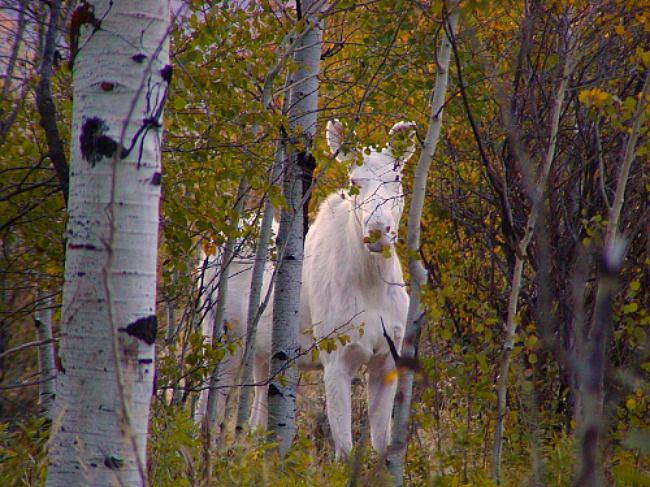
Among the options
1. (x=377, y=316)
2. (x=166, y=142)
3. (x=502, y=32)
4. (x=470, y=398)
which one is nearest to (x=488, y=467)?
(x=470, y=398)

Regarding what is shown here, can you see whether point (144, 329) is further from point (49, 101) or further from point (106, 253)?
point (49, 101)

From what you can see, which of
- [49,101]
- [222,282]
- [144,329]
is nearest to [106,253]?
[144,329]

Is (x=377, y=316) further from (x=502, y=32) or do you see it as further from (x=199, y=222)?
(x=199, y=222)

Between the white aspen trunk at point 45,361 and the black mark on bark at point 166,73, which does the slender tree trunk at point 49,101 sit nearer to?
the black mark on bark at point 166,73

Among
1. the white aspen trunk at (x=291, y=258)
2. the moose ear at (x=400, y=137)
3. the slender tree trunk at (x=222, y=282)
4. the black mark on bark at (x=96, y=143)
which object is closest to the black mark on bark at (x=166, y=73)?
the black mark on bark at (x=96, y=143)

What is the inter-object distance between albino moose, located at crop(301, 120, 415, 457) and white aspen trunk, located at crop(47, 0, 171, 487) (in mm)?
3330

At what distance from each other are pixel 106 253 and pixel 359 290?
4.45m

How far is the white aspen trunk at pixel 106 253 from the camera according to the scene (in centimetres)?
272

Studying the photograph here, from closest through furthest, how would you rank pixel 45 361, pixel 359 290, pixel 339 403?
1. pixel 45 361
2. pixel 339 403
3. pixel 359 290

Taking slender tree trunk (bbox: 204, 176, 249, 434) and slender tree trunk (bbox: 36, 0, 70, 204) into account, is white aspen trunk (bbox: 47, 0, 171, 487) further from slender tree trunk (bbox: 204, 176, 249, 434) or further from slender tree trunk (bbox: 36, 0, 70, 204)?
slender tree trunk (bbox: 204, 176, 249, 434)

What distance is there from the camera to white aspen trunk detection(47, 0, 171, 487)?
272 centimetres

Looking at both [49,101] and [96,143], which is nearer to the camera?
[96,143]

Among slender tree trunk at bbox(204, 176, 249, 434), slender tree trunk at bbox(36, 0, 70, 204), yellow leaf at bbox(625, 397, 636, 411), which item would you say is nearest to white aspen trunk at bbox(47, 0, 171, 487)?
slender tree trunk at bbox(36, 0, 70, 204)

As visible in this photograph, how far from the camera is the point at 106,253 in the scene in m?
2.72
